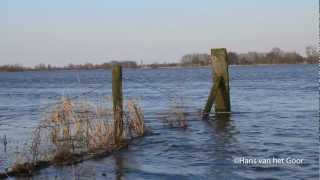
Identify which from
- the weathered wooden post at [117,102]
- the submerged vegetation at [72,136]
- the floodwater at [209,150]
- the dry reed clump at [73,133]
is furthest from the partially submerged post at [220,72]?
the dry reed clump at [73,133]

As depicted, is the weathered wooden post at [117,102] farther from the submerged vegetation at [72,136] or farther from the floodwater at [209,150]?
the floodwater at [209,150]

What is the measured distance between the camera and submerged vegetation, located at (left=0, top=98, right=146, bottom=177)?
13.9 m

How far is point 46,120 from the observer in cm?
1516

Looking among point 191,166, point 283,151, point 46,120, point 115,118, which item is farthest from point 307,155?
point 46,120

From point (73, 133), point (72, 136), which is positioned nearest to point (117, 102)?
point (73, 133)

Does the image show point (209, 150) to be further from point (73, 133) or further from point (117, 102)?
point (73, 133)

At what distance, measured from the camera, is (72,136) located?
623 inches

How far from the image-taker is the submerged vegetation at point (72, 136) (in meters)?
13.9

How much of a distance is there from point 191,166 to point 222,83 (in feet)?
23.4

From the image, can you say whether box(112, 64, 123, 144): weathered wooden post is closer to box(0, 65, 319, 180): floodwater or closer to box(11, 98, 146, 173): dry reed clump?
box(11, 98, 146, 173): dry reed clump

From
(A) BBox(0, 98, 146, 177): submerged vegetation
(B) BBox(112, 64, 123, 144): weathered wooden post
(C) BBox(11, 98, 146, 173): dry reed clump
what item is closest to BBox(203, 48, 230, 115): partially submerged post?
(B) BBox(112, 64, 123, 144): weathered wooden post

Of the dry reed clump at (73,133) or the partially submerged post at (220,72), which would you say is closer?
the dry reed clump at (73,133)

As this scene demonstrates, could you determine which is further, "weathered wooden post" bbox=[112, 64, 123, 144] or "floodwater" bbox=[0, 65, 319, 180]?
"weathered wooden post" bbox=[112, 64, 123, 144]

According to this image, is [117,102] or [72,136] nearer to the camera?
[72,136]
